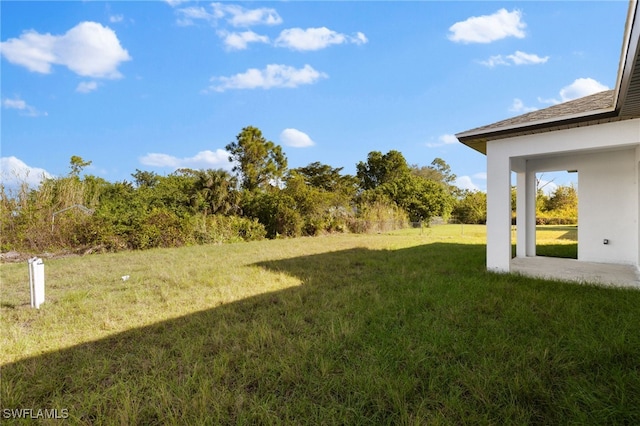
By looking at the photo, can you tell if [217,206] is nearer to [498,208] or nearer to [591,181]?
[498,208]

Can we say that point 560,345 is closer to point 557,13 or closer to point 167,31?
point 557,13

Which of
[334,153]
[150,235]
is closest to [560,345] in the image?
[150,235]

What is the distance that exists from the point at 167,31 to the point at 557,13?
32.3ft

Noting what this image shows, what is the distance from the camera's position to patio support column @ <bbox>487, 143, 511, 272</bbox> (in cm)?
610

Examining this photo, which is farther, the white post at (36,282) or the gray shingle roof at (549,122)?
the gray shingle roof at (549,122)

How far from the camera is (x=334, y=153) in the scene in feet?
109

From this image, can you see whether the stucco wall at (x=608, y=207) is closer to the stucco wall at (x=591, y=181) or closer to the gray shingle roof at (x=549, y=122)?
the stucco wall at (x=591, y=181)

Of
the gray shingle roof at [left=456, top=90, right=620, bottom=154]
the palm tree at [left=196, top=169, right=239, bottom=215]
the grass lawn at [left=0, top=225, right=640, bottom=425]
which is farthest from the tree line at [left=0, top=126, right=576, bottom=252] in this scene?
the gray shingle roof at [left=456, top=90, right=620, bottom=154]

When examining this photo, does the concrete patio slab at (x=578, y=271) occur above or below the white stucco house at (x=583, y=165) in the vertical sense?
below

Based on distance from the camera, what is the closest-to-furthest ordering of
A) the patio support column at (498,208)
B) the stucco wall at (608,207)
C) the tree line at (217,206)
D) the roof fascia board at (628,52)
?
the roof fascia board at (628,52) → the patio support column at (498,208) → the stucco wall at (608,207) → the tree line at (217,206)

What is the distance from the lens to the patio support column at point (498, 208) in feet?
20.0

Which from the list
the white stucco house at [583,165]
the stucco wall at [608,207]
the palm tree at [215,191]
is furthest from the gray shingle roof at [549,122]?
the palm tree at [215,191]

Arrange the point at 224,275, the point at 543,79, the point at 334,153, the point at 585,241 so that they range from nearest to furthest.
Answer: the point at 224,275 → the point at 585,241 → the point at 543,79 → the point at 334,153

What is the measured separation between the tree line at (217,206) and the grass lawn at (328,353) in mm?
5211
